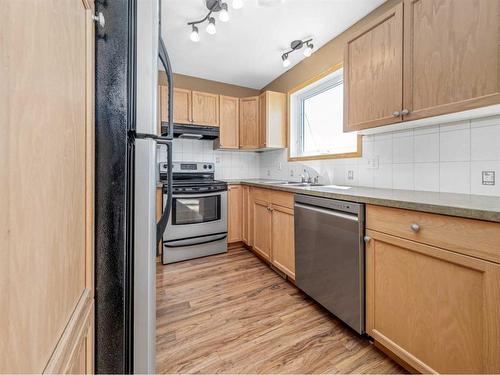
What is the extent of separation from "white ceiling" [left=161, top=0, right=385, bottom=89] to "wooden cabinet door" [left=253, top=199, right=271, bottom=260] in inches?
69.3

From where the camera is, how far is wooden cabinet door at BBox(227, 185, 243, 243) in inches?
122

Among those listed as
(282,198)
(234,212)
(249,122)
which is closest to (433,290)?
(282,198)

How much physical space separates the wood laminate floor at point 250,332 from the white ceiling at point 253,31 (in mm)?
2463

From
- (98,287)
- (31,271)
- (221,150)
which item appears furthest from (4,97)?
(221,150)

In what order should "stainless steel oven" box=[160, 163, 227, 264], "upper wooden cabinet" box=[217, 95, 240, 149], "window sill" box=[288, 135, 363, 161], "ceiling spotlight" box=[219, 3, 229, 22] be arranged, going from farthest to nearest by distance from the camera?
1. "upper wooden cabinet" box=[217, 95, 240, 149]
2. "stainless steel oven" box=[160, 163, 227, 264]
3. "window sill" box=[288, 135, 363, 161]
4. "ceiling spotlight" box=[219, 3, 229, 22]

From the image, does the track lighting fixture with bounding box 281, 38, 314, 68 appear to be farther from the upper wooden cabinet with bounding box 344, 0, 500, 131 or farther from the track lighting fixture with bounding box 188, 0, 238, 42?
the track lighting fixture with bounding box 188, 0, 238, 42

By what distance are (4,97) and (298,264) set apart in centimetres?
195

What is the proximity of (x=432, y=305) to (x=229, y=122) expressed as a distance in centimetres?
297

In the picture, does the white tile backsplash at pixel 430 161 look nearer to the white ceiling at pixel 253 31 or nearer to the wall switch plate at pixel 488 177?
the wall switch plate at pixel 488 177

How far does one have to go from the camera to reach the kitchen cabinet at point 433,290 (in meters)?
0.88

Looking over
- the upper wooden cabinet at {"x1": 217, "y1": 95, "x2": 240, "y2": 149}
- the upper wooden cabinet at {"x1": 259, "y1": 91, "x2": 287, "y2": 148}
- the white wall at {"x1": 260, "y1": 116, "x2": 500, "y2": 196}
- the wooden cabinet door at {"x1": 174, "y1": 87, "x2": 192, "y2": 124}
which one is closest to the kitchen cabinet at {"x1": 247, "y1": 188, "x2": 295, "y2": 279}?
the white wall at {"x1": 260, "y1": 116, "x2": 500, "y2": 196}

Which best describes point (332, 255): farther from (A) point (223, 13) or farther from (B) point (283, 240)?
(A) point (223, 13)

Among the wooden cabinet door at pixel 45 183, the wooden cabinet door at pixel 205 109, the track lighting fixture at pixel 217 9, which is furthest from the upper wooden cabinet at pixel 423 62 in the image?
the wooden cabinet door at pixel 205 109

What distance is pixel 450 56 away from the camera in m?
1.16
